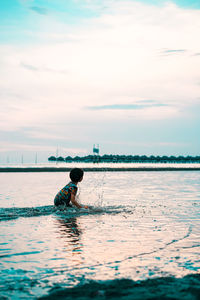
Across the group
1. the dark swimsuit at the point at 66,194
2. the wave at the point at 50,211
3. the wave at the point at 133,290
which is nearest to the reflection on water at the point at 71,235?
the dark swimsuit at the point at 66,194

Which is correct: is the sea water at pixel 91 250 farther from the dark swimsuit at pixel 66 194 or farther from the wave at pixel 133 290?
the dark swimsuit at pixel 66 194

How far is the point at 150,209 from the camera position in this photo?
14672mm

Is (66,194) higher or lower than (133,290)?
higher

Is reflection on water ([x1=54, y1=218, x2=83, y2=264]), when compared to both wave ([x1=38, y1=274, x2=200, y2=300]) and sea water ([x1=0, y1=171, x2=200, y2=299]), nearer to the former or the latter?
sea water ([x1=0, y1=171, x2=200, y2=299])

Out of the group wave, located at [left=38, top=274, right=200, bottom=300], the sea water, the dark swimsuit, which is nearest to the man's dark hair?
the dark swimsuit

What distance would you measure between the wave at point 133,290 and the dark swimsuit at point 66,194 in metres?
6.82

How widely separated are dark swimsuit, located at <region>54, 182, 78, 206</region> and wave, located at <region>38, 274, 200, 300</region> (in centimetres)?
682

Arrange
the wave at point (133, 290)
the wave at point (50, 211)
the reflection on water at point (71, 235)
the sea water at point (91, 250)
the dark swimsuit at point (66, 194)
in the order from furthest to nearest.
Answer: the wave at point (50, 211) → the dark swimsuit at point (66, 194) → the reflection on water at point (71, 235) → the sea water at point (91, 250) → the wave at point (133, 290)

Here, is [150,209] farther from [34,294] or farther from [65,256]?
[34,294]

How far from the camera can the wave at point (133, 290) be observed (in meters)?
4.79

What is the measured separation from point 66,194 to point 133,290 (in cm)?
746

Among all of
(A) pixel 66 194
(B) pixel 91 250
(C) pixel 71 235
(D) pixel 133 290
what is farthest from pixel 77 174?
(D) pixel 133 290

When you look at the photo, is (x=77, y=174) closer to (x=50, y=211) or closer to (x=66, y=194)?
(x=66, y=194)

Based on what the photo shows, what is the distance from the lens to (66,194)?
12328 mm
